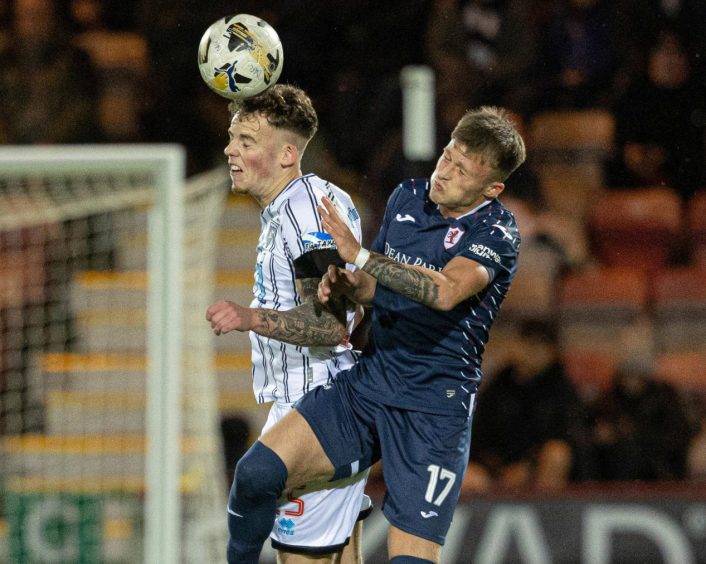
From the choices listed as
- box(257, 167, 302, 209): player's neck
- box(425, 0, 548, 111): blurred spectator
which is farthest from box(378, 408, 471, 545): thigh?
box(425, 0, 548, 111): blurred spectator

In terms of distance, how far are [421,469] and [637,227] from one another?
480 centimetres

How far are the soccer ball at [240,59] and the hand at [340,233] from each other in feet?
2.10

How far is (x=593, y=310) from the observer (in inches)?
305

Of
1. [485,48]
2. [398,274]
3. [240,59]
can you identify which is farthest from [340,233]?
[485,48]

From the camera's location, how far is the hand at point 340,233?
3428 mm

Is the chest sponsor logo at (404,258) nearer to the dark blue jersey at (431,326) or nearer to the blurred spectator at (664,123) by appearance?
the dark blue jersey at (431,326)

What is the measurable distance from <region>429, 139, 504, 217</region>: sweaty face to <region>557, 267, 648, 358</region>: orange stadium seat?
13.4 ft

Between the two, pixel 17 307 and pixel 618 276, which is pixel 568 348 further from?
pixel 17 307

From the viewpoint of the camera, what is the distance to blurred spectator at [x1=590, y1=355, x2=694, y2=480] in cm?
674

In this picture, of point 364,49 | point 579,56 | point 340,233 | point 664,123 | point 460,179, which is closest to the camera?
point 340,233

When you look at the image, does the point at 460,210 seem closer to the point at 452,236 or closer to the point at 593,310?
the point at 452,236

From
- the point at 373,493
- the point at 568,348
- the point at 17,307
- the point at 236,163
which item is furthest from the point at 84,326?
the point at 236,163

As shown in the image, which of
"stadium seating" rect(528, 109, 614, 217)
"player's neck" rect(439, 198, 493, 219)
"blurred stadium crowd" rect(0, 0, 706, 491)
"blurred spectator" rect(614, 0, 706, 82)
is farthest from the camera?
"stadium seating" rect(528, 109, 614, 217)

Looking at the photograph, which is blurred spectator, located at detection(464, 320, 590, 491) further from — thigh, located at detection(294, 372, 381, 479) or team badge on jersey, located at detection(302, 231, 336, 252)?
team badge on jersey, located at detection(302, 231, 336, 252)
